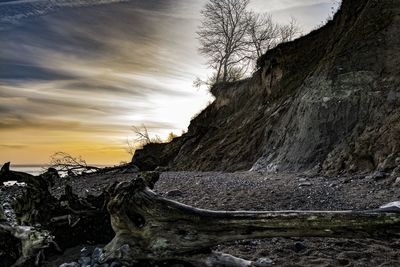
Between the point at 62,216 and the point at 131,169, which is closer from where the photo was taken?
the point at 62,216

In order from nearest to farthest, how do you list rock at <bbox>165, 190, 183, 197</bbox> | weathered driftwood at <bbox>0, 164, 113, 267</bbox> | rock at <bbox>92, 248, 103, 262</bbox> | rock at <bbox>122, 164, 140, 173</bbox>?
rock at <bbox>92, 248, 103, 262</bbox> → weathered driftwood at <bbox>0, 164, 113, 267</bbox> → rock at <bbox>165, 190, 183, 197</bbox> → rock at <bbox>122, 164, 140, 173</bbox>

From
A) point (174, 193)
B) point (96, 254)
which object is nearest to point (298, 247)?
point (96, 254)

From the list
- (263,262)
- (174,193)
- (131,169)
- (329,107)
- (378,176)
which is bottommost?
(263,262)

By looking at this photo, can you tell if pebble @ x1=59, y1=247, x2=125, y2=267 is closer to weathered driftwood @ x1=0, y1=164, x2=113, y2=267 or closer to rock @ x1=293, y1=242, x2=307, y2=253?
weathered driftwood @ x1=0, y1=164, x2=113, y2=267

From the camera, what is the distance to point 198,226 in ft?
14.1

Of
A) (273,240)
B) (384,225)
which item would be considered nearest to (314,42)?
(273,240)

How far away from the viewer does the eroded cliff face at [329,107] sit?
39.6 feet

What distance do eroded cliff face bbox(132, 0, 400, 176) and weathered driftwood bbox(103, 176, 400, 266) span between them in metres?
6.95

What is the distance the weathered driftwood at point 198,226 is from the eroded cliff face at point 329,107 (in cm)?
695

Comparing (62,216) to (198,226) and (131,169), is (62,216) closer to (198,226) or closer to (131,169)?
(198,226)

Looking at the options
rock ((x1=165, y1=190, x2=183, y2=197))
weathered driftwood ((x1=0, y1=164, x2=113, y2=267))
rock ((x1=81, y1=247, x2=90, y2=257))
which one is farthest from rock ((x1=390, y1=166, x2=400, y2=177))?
rock ((x1=81, y1=247, x2=90, y2=257))

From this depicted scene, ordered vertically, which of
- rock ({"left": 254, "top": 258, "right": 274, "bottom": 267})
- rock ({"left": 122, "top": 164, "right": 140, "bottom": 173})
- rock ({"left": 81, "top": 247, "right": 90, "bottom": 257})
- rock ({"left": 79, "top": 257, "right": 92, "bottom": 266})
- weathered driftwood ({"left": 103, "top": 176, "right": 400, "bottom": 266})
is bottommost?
rock ({"left": 254, "top": 258, "right": 274, "bottom": 267})

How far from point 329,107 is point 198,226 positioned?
10.5 m

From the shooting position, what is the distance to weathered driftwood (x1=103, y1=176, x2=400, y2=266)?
13.7 ft
